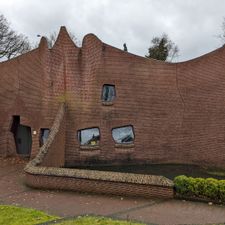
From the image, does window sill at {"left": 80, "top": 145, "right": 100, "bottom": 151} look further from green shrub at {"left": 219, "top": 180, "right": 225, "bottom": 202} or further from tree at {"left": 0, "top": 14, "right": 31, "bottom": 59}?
tree at {"left": 0, "top": 14, "right": 31, "bottom": 59}

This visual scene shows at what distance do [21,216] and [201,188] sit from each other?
576 centimetres

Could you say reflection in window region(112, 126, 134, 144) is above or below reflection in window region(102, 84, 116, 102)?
below

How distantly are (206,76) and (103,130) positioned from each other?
20.6ft

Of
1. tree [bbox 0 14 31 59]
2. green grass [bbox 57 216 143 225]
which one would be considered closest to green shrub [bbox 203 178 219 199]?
green grass [bbox 57 216 143 225]

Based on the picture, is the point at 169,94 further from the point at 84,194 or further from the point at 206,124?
the point at 84,194

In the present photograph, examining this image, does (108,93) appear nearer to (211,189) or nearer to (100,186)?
(100,186)

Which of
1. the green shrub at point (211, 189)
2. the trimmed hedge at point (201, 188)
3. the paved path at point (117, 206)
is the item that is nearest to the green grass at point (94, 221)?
the paved path at point (117, 206)

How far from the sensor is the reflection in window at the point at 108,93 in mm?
19405

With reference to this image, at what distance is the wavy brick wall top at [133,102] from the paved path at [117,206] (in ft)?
21.1

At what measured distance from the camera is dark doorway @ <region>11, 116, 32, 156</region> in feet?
71.9

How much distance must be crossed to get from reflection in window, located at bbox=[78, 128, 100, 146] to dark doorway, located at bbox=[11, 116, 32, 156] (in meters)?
4.02

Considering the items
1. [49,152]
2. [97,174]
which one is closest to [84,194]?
[97,174]

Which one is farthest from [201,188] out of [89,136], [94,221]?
[89,136]

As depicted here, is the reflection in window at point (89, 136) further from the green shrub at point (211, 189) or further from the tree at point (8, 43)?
the tree at point (8, 43)
